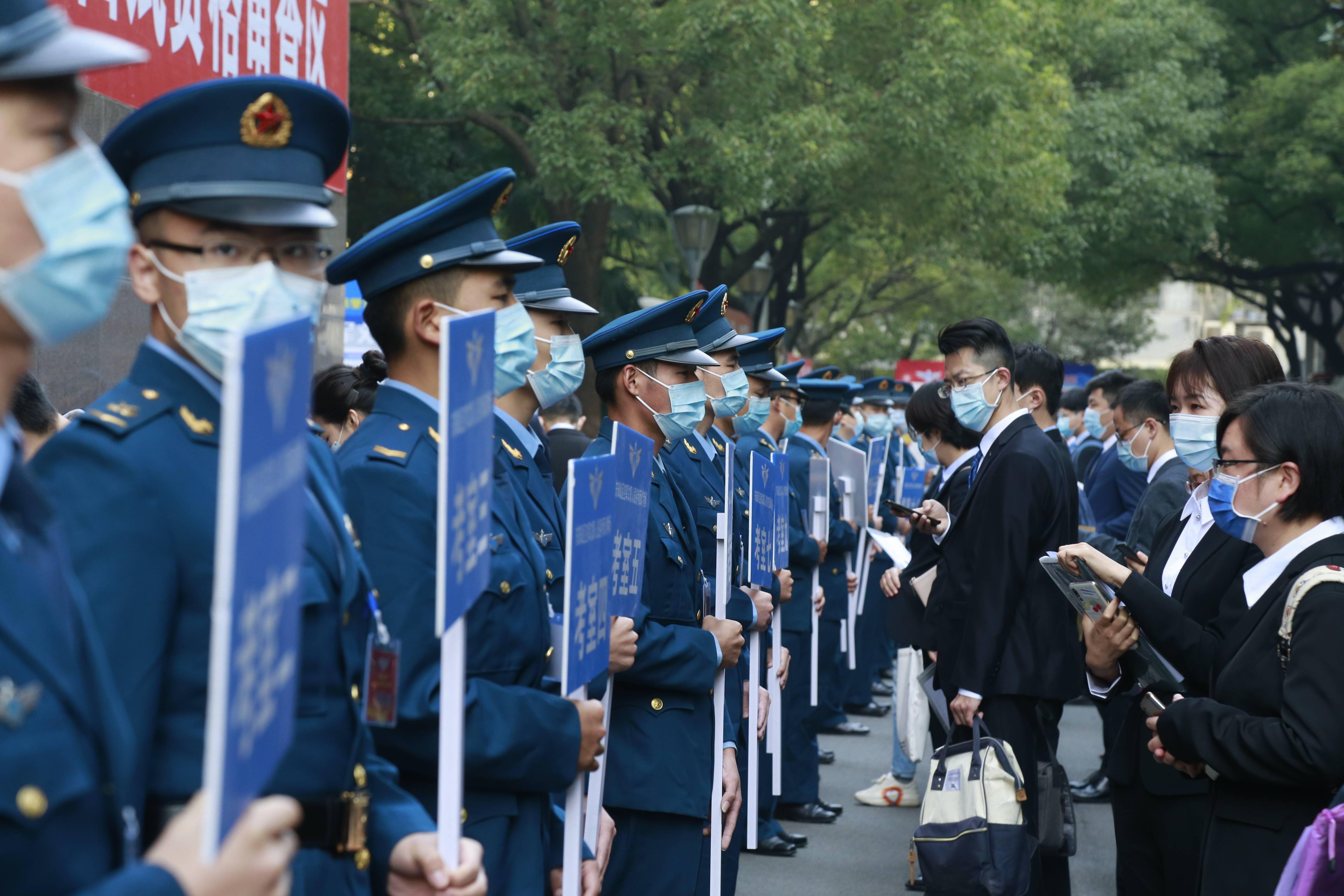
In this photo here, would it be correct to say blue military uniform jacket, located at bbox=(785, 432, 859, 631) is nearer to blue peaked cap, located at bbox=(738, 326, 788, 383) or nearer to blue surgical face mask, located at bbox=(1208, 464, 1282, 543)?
blue peaked cap, located at bbox=(738, 326, 788, 383)

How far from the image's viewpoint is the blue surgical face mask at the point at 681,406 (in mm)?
4637

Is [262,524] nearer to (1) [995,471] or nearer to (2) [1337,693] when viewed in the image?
(2) [1337,693]

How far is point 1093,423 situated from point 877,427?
2263mm

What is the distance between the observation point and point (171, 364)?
1929 millimetres

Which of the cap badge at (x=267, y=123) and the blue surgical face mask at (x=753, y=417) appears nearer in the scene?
the cap badge at (x=267, y=123)

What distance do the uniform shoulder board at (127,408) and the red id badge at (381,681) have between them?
508 mm

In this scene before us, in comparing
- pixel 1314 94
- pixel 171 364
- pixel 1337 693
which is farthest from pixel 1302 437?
pixel 1314 94

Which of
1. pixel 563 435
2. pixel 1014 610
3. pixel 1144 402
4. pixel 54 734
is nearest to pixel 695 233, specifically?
pixel 563 435

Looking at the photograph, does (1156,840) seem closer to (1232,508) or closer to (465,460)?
(1232,508)

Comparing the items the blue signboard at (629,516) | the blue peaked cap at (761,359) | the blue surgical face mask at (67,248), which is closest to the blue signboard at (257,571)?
the blue surgical face mask at (67,248)

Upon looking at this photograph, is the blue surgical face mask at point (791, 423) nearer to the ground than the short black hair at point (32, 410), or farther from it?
farther from it

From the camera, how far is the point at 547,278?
13.1 ft

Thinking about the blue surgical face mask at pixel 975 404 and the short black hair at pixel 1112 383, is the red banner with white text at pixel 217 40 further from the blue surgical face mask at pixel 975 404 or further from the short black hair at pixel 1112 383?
the short black hair at pixel 1112 383

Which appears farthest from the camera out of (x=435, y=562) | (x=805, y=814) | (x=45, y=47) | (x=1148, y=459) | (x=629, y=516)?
(x=805, y=814)
